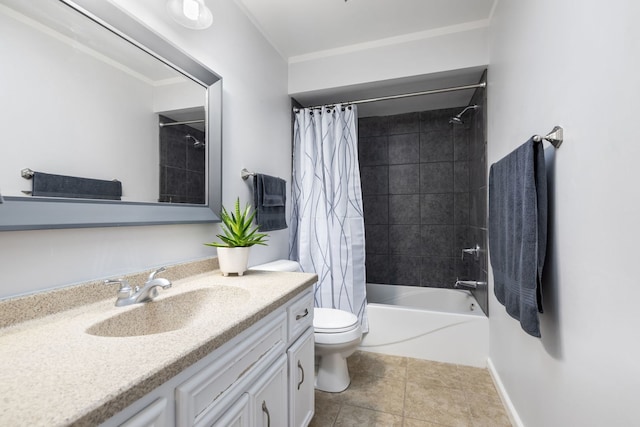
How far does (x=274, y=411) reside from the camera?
1.06 metres

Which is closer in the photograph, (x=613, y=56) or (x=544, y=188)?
(x=613, y=56)

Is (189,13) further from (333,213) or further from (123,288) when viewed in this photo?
(333,213)

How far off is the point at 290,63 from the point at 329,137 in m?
0.75

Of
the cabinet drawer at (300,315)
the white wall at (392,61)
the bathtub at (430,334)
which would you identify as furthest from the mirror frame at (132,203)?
the bathtub at (430,334)

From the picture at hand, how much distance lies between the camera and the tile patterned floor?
5.08 feet

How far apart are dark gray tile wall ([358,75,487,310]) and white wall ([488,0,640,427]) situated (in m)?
1.58

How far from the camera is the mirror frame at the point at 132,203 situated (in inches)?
32.9

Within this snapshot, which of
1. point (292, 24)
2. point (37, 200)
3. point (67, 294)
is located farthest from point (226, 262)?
point (292, 24)

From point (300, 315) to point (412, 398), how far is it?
1.02m

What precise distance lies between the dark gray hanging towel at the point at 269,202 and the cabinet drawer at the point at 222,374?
3.02 ft

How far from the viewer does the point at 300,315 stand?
4.25ft

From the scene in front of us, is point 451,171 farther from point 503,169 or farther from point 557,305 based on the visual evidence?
point 557,305

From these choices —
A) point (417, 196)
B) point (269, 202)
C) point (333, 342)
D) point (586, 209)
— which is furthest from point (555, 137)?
point (417, 196)

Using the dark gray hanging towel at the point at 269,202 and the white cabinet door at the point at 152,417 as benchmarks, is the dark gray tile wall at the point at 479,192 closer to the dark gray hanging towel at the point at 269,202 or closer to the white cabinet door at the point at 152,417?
the dark gray hanging towel at the point at 269,202
